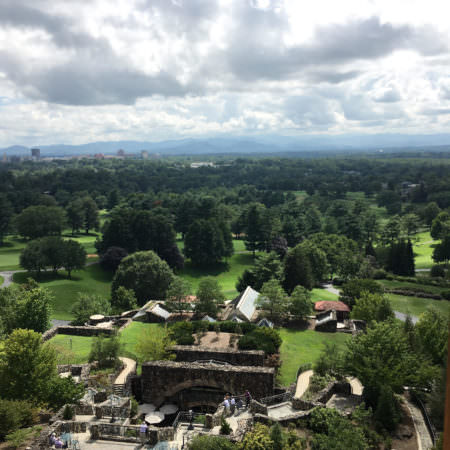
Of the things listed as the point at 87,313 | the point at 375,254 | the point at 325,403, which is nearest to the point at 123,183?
the point at 375,254

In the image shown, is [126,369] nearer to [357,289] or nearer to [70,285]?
[357,289]

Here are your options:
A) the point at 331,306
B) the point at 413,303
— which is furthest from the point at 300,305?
the point at 413,303

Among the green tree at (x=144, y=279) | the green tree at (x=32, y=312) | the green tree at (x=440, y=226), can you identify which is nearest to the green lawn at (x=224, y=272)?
the green tree at (x=144, y=279)

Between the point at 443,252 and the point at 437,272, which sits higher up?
the point at 443,252

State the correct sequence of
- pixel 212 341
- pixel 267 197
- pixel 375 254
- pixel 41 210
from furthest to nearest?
pixel 267 197, pixel 41 210, pixel 375 254, pixel 212 341

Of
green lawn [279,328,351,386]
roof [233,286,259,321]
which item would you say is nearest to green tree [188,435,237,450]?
green lawn [279,328,351,386]

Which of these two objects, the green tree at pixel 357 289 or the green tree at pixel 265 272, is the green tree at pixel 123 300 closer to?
the green tree at pixel 265 272

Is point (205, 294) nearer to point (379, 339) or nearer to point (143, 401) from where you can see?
point (143, 401)
